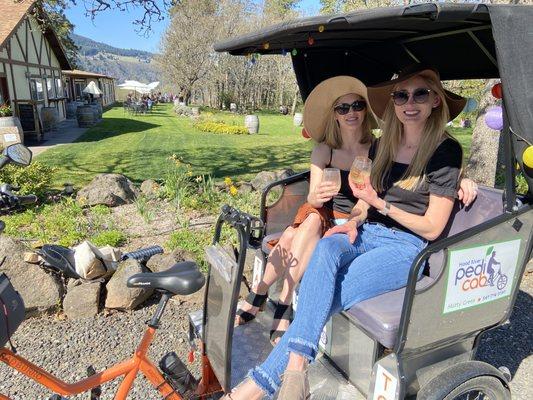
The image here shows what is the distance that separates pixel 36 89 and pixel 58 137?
4.40 m

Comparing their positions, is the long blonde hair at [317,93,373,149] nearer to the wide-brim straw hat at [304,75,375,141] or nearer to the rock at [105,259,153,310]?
the wide-brim straw hat at [304,75,375,141]

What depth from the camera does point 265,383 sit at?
2.11m

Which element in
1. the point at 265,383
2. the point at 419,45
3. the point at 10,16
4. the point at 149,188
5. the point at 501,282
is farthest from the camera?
the point at 10,16

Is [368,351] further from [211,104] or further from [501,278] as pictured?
[211,104]

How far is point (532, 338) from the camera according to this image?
134 inches

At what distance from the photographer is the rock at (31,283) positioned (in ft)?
11.4

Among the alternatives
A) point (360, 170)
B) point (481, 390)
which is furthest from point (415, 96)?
point (481, 390)

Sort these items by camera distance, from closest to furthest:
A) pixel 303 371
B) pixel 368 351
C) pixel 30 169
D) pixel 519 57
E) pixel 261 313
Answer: pixel 519 57
pixel 303 371
pixel 368 351
pixel 261 313
pixel 30 169

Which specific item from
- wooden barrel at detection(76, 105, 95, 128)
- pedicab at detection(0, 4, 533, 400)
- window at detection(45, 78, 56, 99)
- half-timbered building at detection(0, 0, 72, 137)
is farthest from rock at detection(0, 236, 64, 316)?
window at detection(45, 78, 56, 99)

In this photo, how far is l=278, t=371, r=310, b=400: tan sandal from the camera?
1974 mm

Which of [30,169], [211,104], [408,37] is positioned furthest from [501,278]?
[211,104]

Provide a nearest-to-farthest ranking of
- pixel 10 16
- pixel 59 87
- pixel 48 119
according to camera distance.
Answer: pixel 10 16 → pixel 48 119 → pixel 59 87

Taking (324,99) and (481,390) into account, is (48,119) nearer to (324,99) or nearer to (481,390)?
(324,99)

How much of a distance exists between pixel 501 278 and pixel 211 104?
4086cm
